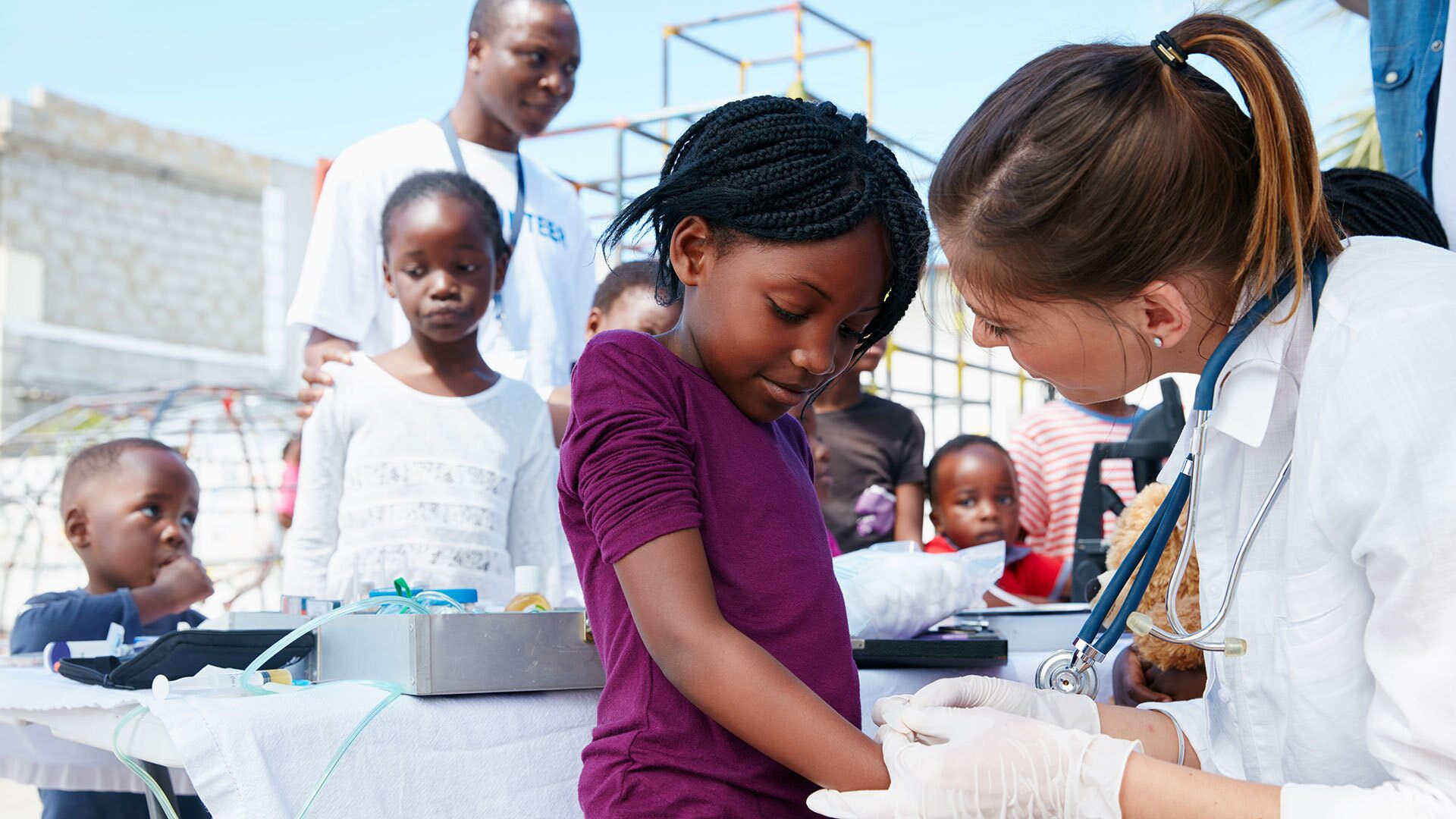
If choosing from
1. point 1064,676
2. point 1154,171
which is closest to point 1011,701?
point 1064,676

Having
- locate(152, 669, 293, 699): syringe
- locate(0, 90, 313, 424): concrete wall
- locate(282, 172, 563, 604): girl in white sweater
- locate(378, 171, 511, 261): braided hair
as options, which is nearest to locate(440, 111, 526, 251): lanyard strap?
locate(378, 171, 511, 261): braided hair

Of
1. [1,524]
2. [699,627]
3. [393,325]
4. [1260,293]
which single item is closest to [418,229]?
[393,325]

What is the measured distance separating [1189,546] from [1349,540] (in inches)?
7.1

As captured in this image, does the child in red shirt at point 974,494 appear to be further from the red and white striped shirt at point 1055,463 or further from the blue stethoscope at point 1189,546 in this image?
the blue stethoscope at point 1189,546

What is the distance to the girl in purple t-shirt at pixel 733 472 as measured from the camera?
3.83ft

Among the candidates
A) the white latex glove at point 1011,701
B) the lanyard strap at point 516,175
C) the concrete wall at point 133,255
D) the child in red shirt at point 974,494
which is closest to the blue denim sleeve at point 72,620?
the lanyard strap at point 516,175

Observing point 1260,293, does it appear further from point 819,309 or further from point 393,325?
point 393,325

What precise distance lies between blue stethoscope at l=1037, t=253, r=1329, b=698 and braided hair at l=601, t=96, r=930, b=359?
372mm

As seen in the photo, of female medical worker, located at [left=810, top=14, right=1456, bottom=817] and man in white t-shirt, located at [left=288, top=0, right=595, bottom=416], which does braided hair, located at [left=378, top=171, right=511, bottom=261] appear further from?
female medical worker, located at [left=810, top=14, right=1456, bottom=817]

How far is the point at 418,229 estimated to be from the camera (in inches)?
102

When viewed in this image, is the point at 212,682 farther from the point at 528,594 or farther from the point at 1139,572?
the point at 1139,572

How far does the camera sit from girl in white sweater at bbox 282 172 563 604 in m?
2.32

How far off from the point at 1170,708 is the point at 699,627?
719 millimetres

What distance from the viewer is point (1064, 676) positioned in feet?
4.52
